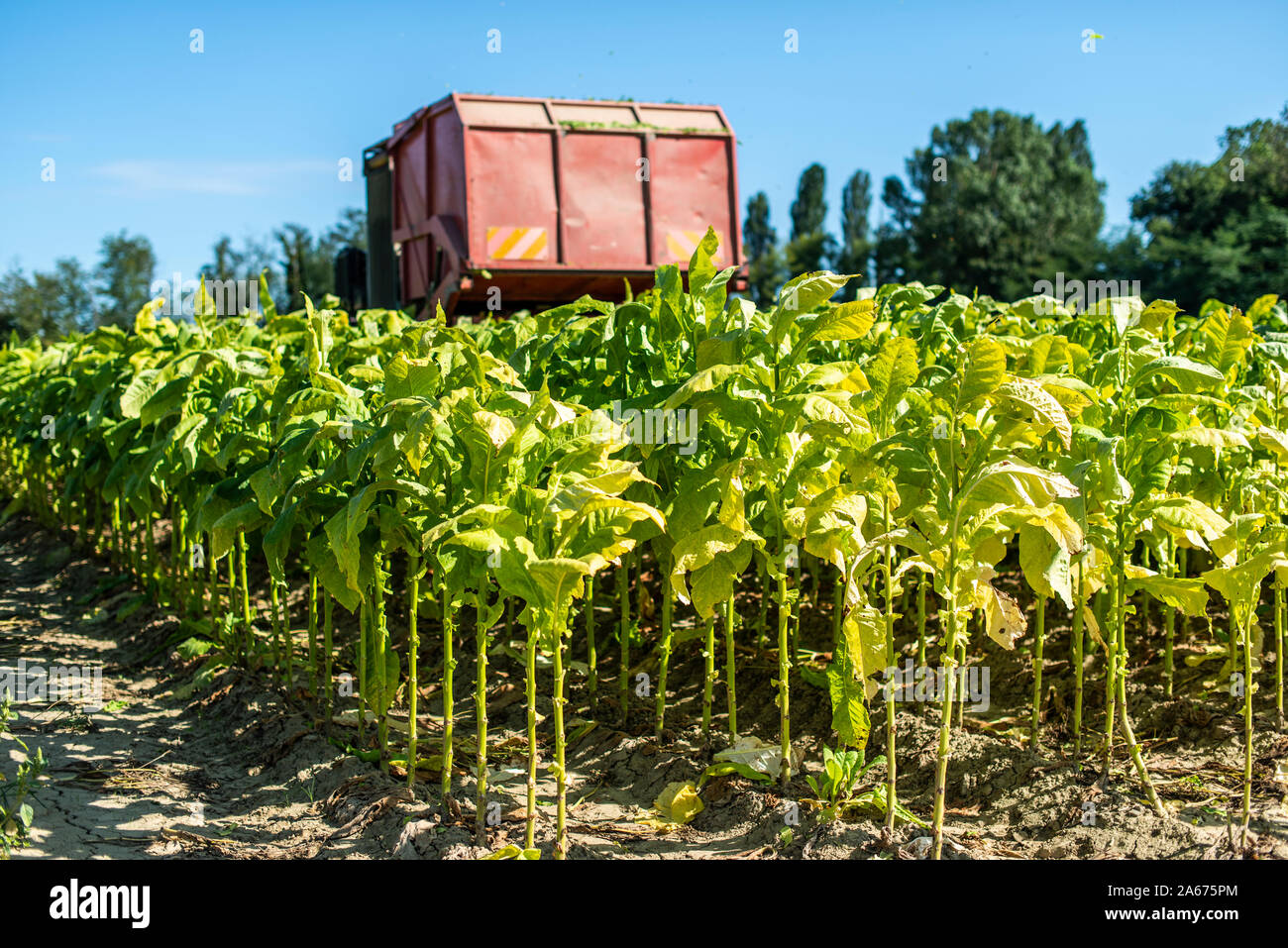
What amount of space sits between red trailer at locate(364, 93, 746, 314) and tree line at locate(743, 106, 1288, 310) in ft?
25.5

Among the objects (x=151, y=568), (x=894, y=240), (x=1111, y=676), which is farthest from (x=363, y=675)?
(x=894, y=240)

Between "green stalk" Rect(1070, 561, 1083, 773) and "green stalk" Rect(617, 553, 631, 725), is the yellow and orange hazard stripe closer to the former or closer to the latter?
"green stalk" Rect(617, 553, 631, 725)

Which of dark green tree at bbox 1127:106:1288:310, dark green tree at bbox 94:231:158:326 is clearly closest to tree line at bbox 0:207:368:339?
dark green tree at bbox 94:231:158:326

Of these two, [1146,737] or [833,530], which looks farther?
[1146,737]

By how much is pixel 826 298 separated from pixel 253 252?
238 feet

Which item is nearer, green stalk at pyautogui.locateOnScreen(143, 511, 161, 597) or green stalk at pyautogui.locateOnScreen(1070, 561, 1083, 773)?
green stalk at pyautogui.locateOnScreen(1070, 561, 1083, 773)

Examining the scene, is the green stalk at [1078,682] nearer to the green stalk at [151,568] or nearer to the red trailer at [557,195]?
the green stalk at [151,568]

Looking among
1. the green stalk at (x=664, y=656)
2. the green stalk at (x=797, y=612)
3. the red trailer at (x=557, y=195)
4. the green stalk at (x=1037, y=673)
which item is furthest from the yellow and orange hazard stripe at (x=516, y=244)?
the green stalk at (x=1037, y=673)

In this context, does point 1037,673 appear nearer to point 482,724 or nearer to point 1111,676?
point 1111,676

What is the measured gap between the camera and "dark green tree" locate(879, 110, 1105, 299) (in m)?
38.0

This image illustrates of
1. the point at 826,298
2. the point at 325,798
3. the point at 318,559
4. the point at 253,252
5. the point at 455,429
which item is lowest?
the point at 325,798

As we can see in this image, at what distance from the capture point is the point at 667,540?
11.8ft

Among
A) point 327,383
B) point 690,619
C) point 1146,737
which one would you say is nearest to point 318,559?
point 327,383
